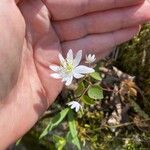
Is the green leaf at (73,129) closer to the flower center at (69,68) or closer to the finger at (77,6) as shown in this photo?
the flower center at (69,68)

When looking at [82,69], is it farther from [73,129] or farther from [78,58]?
[73,129]

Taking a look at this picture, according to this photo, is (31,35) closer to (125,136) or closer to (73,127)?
(73,127)

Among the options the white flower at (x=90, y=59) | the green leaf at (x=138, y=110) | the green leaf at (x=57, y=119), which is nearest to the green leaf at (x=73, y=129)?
the green leaf at (x=57, y=119)

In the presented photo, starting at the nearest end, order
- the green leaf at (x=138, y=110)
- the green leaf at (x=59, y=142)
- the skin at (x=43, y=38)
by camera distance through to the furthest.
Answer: the skin at (x=43, y=38) → the green leaf at (x=59, y=142) → the green leaf at (x=138, y=110)

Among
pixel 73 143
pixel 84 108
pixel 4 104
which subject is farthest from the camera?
pixel 84 108

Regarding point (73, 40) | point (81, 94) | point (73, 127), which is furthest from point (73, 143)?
point (73, 40)
